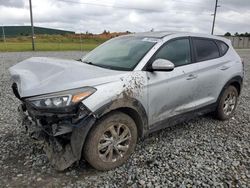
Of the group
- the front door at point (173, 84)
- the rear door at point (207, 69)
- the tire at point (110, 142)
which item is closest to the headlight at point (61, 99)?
the tire at point (110, 142)

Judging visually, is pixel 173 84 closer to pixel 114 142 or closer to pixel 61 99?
pixel 114 142

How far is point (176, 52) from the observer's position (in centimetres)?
434

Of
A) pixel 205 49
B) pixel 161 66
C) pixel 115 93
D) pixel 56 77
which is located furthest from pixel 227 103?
pixel 56 77

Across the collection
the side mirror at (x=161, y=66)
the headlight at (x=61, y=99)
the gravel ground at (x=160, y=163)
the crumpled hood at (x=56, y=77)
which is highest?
the side mirror at (x=161, y=66)

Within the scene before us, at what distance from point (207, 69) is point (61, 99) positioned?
2795mm

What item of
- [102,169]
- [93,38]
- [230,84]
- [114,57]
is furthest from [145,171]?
[93,38]

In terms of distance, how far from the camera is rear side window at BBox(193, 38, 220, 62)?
4.73 meters

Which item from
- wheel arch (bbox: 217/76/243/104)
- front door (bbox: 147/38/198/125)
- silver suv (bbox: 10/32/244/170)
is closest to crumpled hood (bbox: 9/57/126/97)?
silver suv (bbox: 10/32/244/170)

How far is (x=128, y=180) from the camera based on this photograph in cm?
332

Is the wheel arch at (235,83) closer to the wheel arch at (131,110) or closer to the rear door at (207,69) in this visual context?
the rear door at (207,69)

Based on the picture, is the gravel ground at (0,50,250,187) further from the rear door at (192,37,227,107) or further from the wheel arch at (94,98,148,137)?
the rear door at (192,37,227,107)

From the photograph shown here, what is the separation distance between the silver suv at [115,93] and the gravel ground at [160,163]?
0.77 feet

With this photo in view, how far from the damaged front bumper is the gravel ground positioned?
0.32 meters

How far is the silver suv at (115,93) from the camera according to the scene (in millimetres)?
3088
